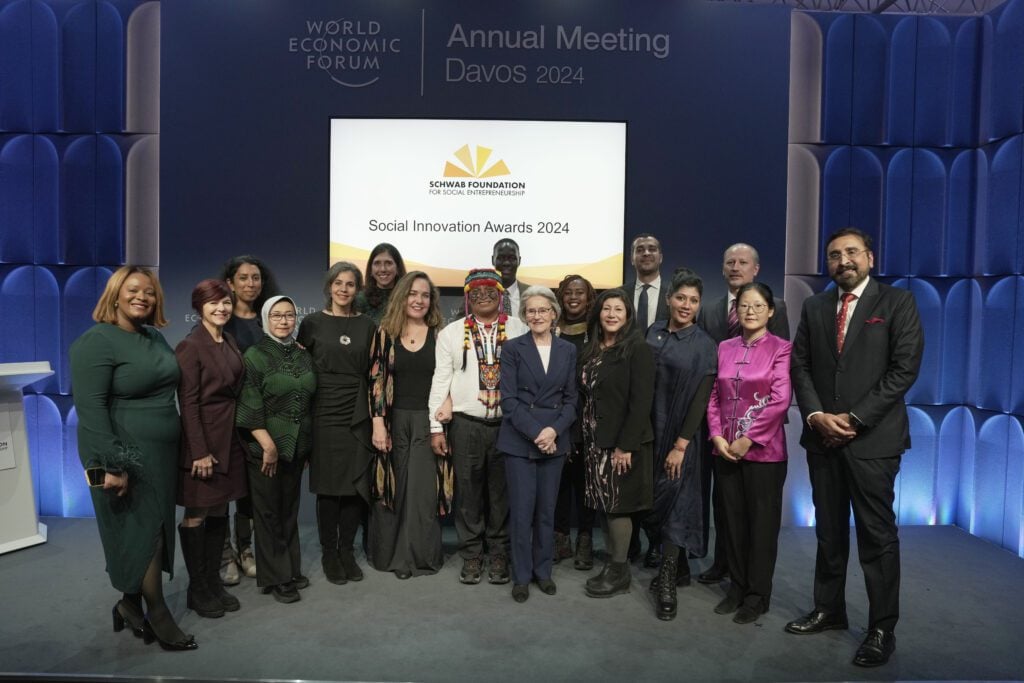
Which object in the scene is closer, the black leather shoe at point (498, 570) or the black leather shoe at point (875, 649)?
the black leather shoe at point (875, 649)

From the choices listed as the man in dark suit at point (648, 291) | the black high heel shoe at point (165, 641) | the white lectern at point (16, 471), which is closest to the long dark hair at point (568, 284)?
the man in dark suit at point (648, 291)

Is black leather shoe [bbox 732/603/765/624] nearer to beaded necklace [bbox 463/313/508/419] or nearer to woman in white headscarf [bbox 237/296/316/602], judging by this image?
beaded necklace [bbox 463/313/508/419]

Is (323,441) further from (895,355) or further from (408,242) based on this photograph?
(895,355)

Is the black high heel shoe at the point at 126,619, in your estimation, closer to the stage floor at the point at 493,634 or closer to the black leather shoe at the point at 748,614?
the stage floor at the point at 493,634

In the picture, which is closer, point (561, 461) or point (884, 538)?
point (884, 538)

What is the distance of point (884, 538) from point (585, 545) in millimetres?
1652

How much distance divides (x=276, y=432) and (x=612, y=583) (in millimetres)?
1907

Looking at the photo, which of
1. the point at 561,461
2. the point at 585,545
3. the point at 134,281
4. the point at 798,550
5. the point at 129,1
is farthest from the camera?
the point at 129,1

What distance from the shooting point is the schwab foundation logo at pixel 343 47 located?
491 centimetres

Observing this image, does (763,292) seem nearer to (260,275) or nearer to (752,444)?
(752,444)

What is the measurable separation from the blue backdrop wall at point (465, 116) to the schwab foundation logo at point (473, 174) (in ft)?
0.99

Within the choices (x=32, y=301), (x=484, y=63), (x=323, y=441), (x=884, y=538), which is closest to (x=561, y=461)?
(x=323, y=441)

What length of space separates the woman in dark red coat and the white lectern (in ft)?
5.98

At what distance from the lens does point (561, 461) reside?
11.8 feet
